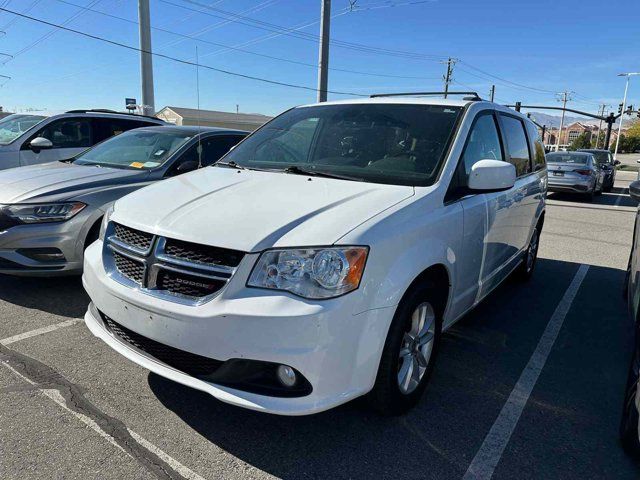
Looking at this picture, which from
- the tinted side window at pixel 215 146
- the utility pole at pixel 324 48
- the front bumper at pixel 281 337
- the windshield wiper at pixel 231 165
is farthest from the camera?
the utility pole at pixel 324 48

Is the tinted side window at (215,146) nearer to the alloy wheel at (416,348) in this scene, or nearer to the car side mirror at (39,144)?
the car side mirror at (39,144)

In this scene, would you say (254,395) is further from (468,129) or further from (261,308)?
(468,129)

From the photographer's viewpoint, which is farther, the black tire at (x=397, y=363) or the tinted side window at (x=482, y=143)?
the tinted side window at (x=482, y=143)

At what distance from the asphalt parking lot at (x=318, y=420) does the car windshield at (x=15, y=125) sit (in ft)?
15.7

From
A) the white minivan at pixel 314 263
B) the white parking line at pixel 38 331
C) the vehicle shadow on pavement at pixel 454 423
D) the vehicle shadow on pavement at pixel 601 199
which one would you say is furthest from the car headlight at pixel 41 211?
the vehicle shadow on pavement at pixel 601 199

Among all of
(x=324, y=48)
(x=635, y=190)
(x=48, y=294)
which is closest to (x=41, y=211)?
(x=48, y=294)

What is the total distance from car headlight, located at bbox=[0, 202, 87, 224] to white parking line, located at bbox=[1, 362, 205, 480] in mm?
1659

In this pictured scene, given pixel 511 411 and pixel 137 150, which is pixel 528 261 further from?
pixel 137 150

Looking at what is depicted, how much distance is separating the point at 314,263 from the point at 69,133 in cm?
718

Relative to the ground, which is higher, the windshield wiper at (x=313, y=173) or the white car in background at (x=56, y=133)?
the white car in background at (x=56, y=133)

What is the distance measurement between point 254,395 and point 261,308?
41 cm

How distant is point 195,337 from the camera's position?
88.0 inches

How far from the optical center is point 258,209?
2.56 meters

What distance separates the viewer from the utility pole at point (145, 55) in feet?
59.1
